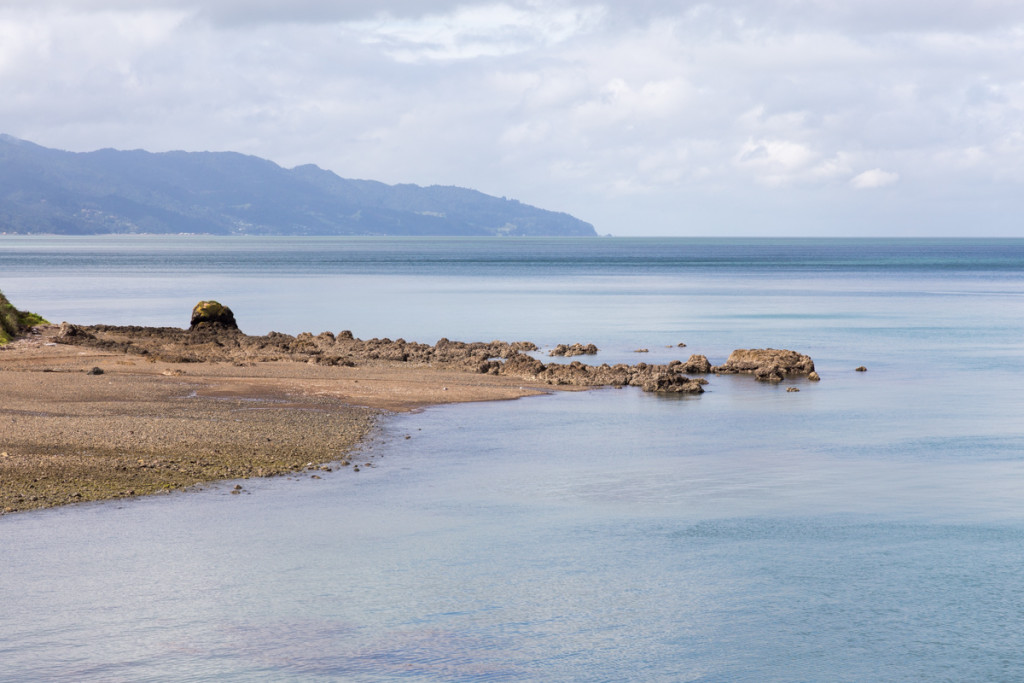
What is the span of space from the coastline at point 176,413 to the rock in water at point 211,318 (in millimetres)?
7608

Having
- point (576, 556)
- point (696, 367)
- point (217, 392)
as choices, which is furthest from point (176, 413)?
point (696, 367)

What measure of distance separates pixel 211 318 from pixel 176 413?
70.9ft

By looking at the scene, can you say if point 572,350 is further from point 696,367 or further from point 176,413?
point 176,413

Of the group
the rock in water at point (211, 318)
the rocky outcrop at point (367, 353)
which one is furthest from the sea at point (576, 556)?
the rock in water at point (211, 318)

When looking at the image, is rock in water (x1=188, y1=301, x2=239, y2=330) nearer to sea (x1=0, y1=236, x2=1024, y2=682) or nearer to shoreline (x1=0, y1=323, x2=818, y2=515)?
shoreline (x1=0, y1=323, x2=818, y2=515)

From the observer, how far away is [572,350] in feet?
137

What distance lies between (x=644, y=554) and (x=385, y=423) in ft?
36.0

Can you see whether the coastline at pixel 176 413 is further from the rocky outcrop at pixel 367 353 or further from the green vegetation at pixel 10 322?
the green vegetation at pixel 10 322

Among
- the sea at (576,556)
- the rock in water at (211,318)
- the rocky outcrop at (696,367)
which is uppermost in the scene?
the rock in water at (211,318)

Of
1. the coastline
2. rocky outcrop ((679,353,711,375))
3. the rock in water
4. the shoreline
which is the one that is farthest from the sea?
the rock in water

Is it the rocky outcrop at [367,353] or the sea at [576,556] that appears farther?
the rocky outcrop at [367,353]

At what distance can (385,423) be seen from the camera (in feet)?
80.6

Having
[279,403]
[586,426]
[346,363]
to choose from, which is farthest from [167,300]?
[586,426]

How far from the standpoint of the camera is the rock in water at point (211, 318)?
146 ft
